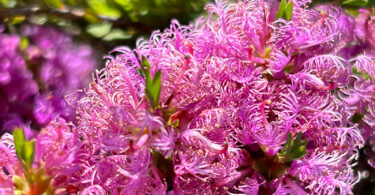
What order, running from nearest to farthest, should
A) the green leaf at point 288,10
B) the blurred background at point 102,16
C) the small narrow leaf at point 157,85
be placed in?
the small narrow leaf at point 157,85, the green leaf at point 288,10, the blurred background at point 102,16

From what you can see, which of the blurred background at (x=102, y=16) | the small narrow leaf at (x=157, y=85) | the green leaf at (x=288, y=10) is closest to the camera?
the small narrow leaf at (x=157, y=85)

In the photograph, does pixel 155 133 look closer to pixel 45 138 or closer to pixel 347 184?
pixel 45 138

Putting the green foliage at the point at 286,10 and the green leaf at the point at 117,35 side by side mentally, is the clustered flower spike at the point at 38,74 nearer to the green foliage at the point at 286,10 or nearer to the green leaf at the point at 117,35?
the green leaf at the point at 117,35

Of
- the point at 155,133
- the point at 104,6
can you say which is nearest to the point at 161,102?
the point at 155,133

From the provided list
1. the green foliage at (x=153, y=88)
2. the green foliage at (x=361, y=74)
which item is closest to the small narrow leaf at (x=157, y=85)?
the green foliage at (x=153, y=88)

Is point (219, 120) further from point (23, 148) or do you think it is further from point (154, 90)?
point (23, 148)
